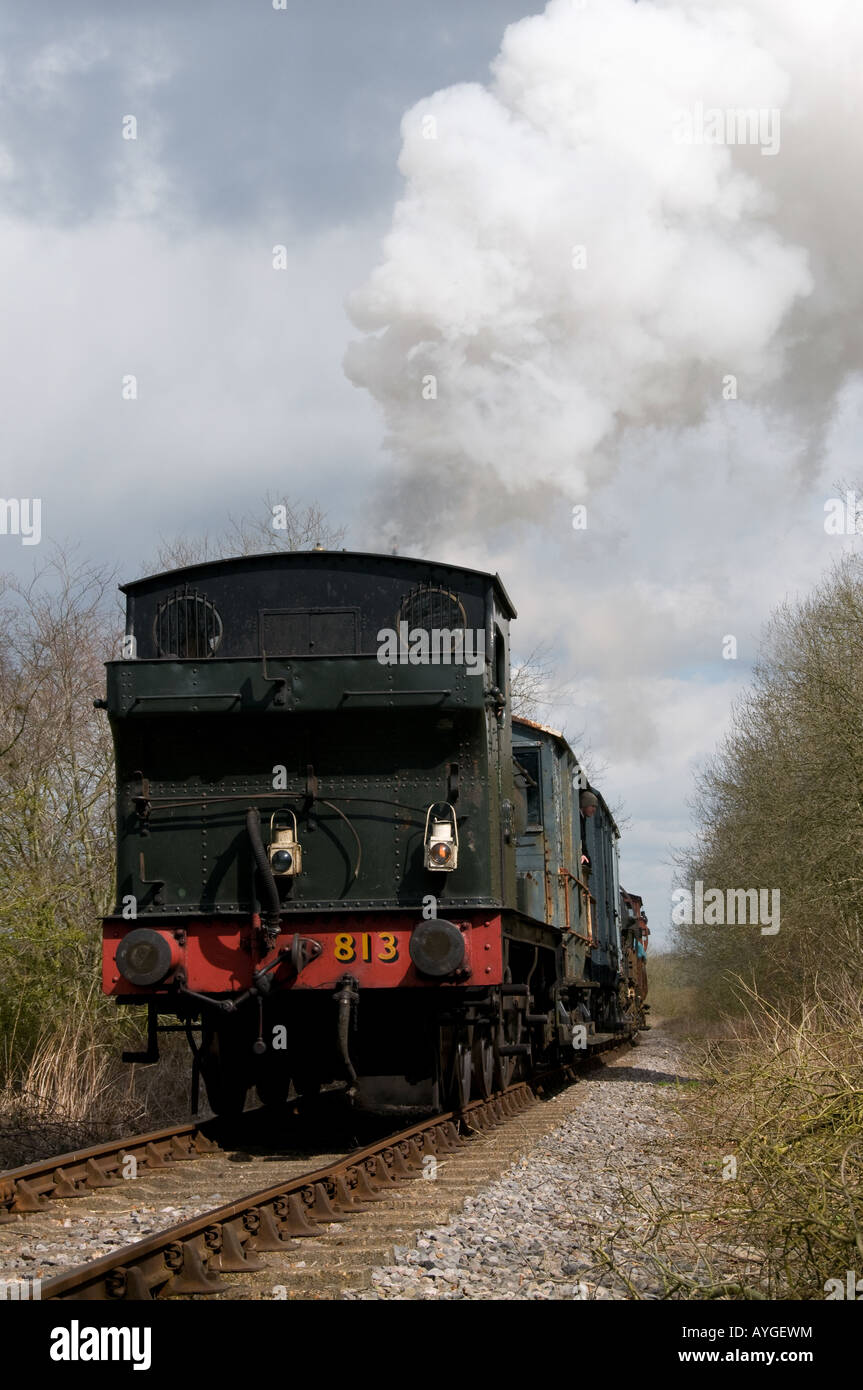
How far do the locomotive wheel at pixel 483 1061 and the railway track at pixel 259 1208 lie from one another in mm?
346

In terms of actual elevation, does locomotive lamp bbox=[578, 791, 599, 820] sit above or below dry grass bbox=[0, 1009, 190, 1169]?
above

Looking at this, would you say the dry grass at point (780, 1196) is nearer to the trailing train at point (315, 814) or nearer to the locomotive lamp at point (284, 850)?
the trailing train at point (315, 814)

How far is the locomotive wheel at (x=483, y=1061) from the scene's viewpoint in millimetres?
10508

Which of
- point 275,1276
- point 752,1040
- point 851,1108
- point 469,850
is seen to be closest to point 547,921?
point 752,1040

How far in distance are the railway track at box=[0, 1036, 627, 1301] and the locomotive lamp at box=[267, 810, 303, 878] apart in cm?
175

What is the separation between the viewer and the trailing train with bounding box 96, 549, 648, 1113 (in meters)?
8.49

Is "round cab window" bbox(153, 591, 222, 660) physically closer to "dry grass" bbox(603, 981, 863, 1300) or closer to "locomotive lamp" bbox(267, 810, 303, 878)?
"locomotive lamp" bbox(267, 810, 303, 878)

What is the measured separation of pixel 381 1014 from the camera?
29.8 ft

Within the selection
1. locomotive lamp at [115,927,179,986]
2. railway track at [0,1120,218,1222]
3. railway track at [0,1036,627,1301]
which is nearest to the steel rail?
A: railway track at [0,1036,627,1301]

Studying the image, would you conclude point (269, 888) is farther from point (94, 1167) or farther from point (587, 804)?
point (587, 804)

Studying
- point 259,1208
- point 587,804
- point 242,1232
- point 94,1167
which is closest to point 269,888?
point 94,1167

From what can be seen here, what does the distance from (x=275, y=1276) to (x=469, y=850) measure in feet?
12.3

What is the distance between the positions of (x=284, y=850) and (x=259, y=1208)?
2.85 m

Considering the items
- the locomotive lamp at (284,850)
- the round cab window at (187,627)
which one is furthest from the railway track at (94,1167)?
the round cab window at (187,627)
